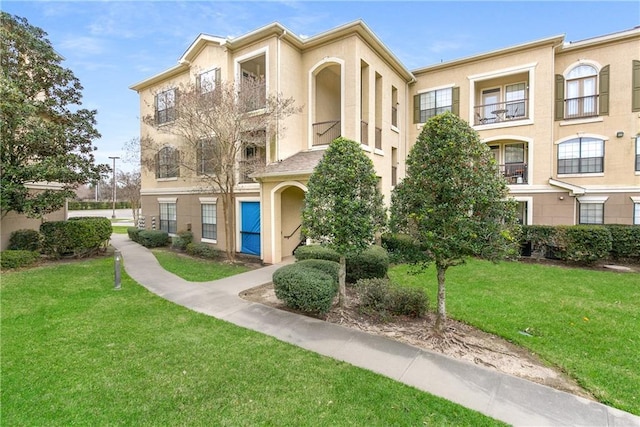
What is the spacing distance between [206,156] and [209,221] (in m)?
4.22

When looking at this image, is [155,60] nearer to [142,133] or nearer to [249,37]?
[142,133]

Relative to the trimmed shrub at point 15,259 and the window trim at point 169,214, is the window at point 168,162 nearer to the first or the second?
the window trim at point 169,214

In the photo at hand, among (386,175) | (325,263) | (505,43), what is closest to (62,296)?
(325,263)

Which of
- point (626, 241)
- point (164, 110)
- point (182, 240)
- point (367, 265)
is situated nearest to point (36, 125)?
point (164, 110)

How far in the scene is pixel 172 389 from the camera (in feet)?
13.0

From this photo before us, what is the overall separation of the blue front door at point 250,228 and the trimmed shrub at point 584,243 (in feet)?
41.8

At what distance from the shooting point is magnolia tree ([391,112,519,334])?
4836mm

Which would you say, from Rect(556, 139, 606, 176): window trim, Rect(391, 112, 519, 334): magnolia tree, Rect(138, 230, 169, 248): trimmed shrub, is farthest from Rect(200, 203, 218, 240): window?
Rect(556, 139, 606, 176): window trim

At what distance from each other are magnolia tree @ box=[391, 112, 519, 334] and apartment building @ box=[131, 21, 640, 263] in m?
6.46

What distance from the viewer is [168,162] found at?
48.9 feet

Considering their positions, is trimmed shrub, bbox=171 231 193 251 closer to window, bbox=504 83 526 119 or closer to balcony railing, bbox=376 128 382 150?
balcony railing, bbox=376 128 382 150

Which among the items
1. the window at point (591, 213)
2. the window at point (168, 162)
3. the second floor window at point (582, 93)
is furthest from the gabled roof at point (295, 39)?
the window at point (591, 213)

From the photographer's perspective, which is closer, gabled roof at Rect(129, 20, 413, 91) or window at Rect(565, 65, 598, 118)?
gabled roof at Rect(129, 20, 413, 91)

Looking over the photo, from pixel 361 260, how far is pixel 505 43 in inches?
588
